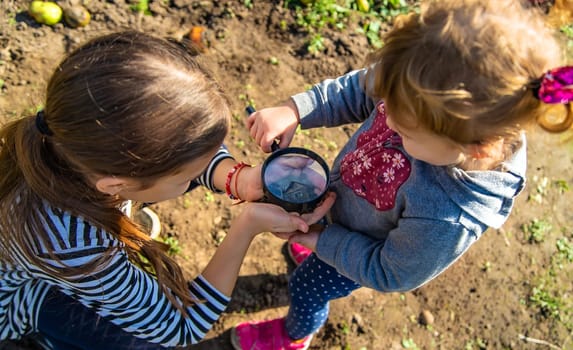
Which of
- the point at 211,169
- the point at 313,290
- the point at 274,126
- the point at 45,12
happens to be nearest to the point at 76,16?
the point at 45,12

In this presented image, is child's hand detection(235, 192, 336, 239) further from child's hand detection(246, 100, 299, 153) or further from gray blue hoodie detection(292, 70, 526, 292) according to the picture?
child's hand detection(246, 100, 299, 153)

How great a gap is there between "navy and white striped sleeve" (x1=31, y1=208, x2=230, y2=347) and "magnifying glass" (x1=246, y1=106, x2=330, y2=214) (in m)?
0.43

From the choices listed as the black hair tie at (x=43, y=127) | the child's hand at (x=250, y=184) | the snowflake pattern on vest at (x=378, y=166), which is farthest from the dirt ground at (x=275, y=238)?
the black hair tie at (x=43, y=127)

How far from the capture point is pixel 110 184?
59.3 inches

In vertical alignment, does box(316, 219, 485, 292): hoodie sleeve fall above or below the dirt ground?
above

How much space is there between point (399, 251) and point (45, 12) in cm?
285

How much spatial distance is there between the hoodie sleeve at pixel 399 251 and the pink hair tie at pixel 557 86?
0.48 meters

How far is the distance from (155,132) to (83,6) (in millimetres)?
2529

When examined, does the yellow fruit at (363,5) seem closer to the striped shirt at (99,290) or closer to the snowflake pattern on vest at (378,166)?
the snowflake pattern on vest at (378,166)

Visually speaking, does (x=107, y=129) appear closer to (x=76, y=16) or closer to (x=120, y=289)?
(x=120, y=289)

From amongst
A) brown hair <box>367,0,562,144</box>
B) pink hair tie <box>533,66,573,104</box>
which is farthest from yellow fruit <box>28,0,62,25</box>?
pink hair tie <box>533,66,573,104</box>

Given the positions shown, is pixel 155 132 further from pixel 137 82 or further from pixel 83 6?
pixel 83 6

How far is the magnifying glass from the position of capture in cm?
177

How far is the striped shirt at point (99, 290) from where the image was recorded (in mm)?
1586
